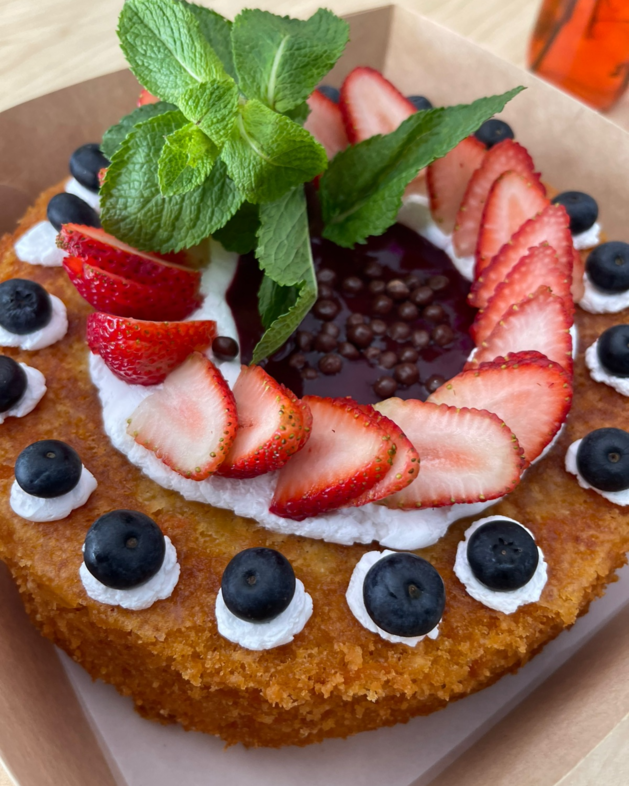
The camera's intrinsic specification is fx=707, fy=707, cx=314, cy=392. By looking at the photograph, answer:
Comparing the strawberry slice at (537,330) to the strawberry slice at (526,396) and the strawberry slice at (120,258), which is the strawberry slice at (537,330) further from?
the strawberry slice at (120,258)

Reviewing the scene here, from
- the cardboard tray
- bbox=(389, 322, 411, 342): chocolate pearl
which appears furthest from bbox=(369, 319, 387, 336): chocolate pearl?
the cardboard tray

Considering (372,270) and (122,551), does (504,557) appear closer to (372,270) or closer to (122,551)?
(122,551)

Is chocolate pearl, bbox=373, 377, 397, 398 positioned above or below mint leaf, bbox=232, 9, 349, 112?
below

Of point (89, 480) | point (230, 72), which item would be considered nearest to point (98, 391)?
point (89, 480)

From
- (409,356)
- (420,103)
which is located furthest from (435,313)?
(420,103)

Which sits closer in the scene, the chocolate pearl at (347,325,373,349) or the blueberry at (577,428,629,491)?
the blueberry at (577,428,629,491)

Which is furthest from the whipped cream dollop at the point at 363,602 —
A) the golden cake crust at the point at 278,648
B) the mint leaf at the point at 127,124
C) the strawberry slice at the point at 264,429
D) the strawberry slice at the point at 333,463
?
the mint leaf at the point at 127,124

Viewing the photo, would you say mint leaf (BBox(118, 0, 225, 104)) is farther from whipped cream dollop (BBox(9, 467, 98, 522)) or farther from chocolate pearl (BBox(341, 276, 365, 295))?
whipped cream dollop (BBox(9, 467, 98, 522))
